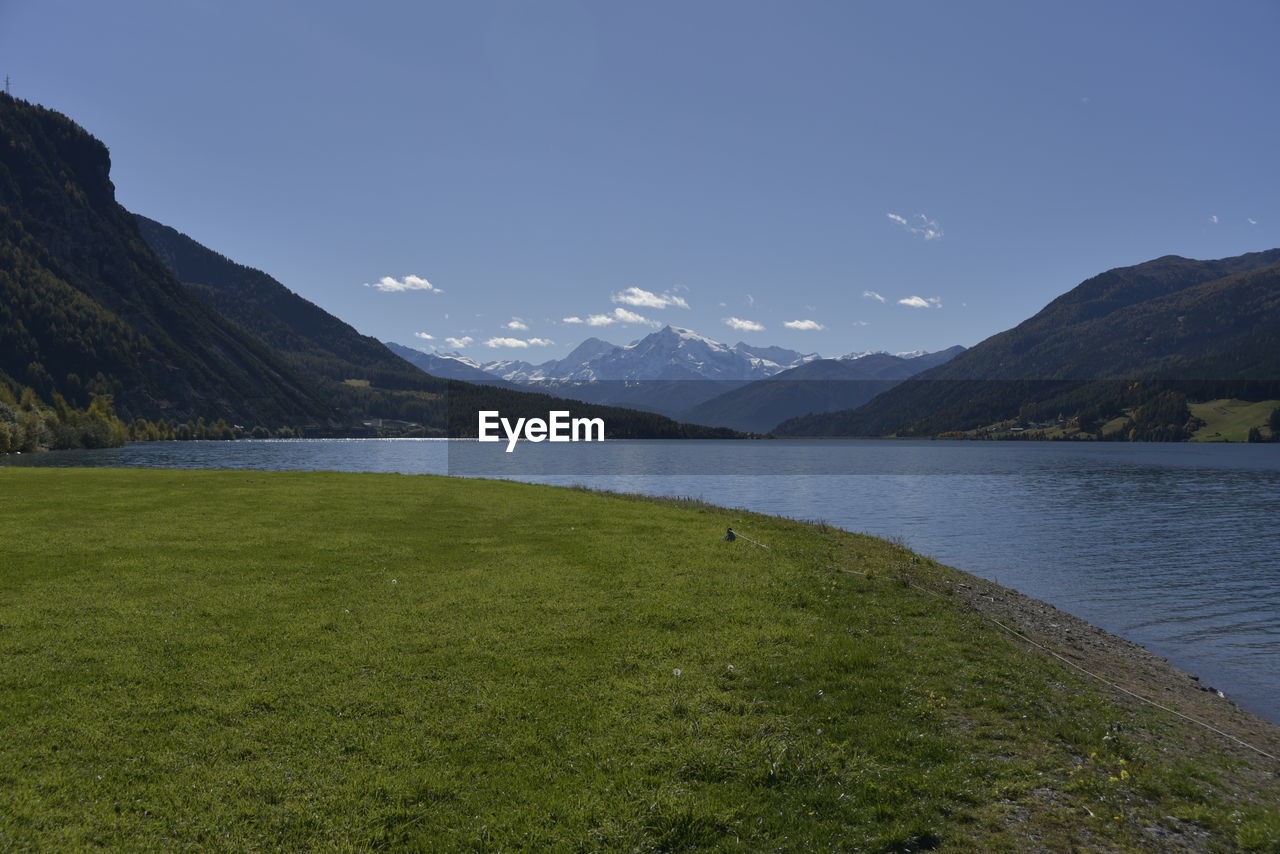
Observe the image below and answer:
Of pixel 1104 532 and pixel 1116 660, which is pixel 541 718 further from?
pixel 1104 532

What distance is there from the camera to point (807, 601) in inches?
861

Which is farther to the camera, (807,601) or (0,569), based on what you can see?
(807,601)

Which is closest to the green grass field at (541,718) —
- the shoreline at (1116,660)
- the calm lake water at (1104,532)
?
the shoreline at (1116,660)

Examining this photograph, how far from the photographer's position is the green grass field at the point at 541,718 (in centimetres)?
1005

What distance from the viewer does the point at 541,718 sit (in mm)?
12977

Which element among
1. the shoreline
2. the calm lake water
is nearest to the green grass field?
the shoreline

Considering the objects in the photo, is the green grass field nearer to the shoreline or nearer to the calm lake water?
the shoreline

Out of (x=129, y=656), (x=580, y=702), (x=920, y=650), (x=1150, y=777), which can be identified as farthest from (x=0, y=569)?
(x=1150, y=777)

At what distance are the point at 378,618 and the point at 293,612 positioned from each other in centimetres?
233

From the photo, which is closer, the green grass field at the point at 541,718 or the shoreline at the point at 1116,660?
the green grass field at the point at 541,718

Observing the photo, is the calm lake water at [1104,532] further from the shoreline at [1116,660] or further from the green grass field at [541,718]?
the green grass field at [541,718]

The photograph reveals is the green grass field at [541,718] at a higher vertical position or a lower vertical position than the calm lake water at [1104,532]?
higher

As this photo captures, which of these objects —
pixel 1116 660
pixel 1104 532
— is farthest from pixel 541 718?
pixel 1104 532

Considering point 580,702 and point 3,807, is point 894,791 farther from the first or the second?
point 3,807
